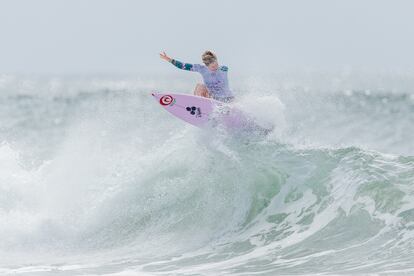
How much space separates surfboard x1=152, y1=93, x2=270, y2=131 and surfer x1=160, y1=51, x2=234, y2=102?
20 cm

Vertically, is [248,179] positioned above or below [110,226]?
above

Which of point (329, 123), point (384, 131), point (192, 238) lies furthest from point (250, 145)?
point (329, 123)

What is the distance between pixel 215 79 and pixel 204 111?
0.63m

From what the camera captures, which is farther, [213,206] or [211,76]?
[211,76]

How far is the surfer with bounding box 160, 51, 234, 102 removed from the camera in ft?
50.1

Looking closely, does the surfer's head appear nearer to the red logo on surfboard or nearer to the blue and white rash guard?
the blue and white rash guard

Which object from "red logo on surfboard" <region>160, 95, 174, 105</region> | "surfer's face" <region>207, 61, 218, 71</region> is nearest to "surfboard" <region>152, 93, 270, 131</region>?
"red logo on surfboard" <region>160, 95, 174, 105</region>

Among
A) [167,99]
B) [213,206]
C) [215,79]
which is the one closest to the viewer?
[213,206]

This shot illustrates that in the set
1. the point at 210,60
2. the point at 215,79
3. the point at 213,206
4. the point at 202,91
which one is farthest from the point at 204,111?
the point at 213,206

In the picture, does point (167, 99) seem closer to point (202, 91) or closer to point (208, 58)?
point (202, 91)

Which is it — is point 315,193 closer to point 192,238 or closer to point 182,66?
point 192,238

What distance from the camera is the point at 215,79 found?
15.4 meters

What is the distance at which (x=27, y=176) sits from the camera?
53.6ft

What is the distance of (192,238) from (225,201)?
1.17 meters
